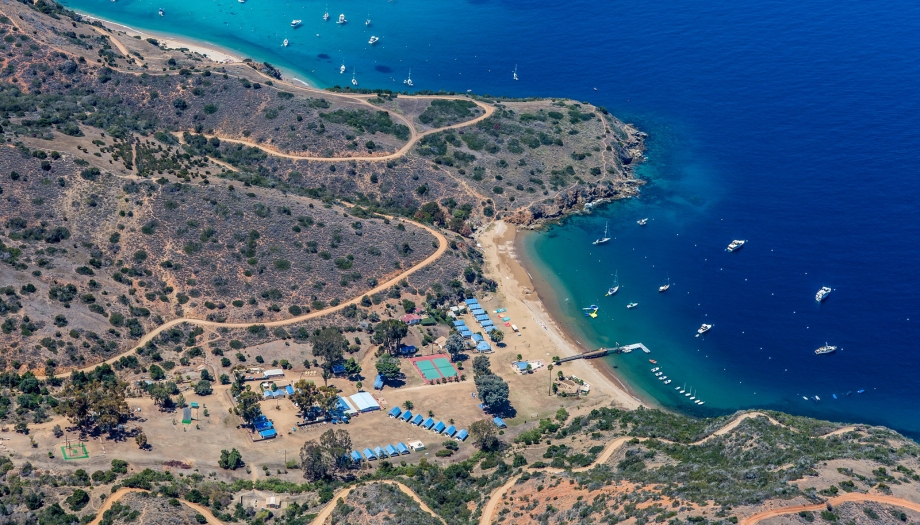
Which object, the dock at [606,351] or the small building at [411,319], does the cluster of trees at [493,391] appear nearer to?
the dock at [606,351]

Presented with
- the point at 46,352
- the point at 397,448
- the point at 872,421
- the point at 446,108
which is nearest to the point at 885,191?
the point at 872,421

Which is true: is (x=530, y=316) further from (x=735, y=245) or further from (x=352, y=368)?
(x=735, y=245)

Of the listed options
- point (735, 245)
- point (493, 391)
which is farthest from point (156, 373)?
point (735, 245)

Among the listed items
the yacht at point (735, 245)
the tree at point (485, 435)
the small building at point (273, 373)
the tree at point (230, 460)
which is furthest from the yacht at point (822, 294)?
the tree at point (230, 460)

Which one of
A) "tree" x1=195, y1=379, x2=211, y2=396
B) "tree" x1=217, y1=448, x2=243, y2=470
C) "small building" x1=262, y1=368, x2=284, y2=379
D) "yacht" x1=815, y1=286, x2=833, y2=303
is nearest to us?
"tree" x1=217, y1=448, x2=243, y2=470

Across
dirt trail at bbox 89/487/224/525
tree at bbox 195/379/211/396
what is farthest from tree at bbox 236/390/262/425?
dirt trail at bbox 89/487/224/525

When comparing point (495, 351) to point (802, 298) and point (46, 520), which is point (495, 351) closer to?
point (802, 298)

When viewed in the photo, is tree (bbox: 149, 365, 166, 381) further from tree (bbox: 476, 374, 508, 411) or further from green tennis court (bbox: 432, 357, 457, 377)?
tree (bbox: 476, 374, 508, 411)
